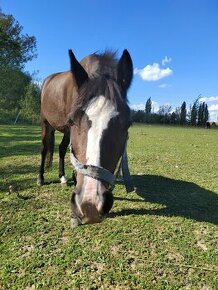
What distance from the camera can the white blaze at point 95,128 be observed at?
8.86ft

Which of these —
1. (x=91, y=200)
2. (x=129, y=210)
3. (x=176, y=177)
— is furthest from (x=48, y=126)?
(x=91, y=200)

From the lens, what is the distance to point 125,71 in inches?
130

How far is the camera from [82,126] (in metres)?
2.93

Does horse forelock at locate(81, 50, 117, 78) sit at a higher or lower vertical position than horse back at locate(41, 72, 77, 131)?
higher

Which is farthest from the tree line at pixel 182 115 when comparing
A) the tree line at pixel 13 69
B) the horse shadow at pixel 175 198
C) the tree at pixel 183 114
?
the horse shadow at pixel 175 198

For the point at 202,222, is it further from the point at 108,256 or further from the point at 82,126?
the point at 82,126

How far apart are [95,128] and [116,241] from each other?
1677 millimetres

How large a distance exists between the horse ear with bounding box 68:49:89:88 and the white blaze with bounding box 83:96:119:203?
348 millimetres

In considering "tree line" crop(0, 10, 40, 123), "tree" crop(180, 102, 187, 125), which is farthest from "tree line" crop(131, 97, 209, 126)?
"tree line" crop(0, 10, 40, 123)

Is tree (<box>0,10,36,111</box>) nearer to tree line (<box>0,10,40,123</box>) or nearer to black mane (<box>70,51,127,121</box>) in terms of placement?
tree line (<box>0,10,40,123</box>)

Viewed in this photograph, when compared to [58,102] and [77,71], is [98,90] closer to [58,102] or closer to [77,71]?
[77,71]

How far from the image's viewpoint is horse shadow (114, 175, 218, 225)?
4.89 m

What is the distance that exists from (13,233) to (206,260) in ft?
7.21

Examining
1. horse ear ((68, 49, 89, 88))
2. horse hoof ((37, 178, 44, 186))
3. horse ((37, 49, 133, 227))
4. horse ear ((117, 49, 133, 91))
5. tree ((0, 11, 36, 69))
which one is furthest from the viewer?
tree ((0, 11, 36, 69))
